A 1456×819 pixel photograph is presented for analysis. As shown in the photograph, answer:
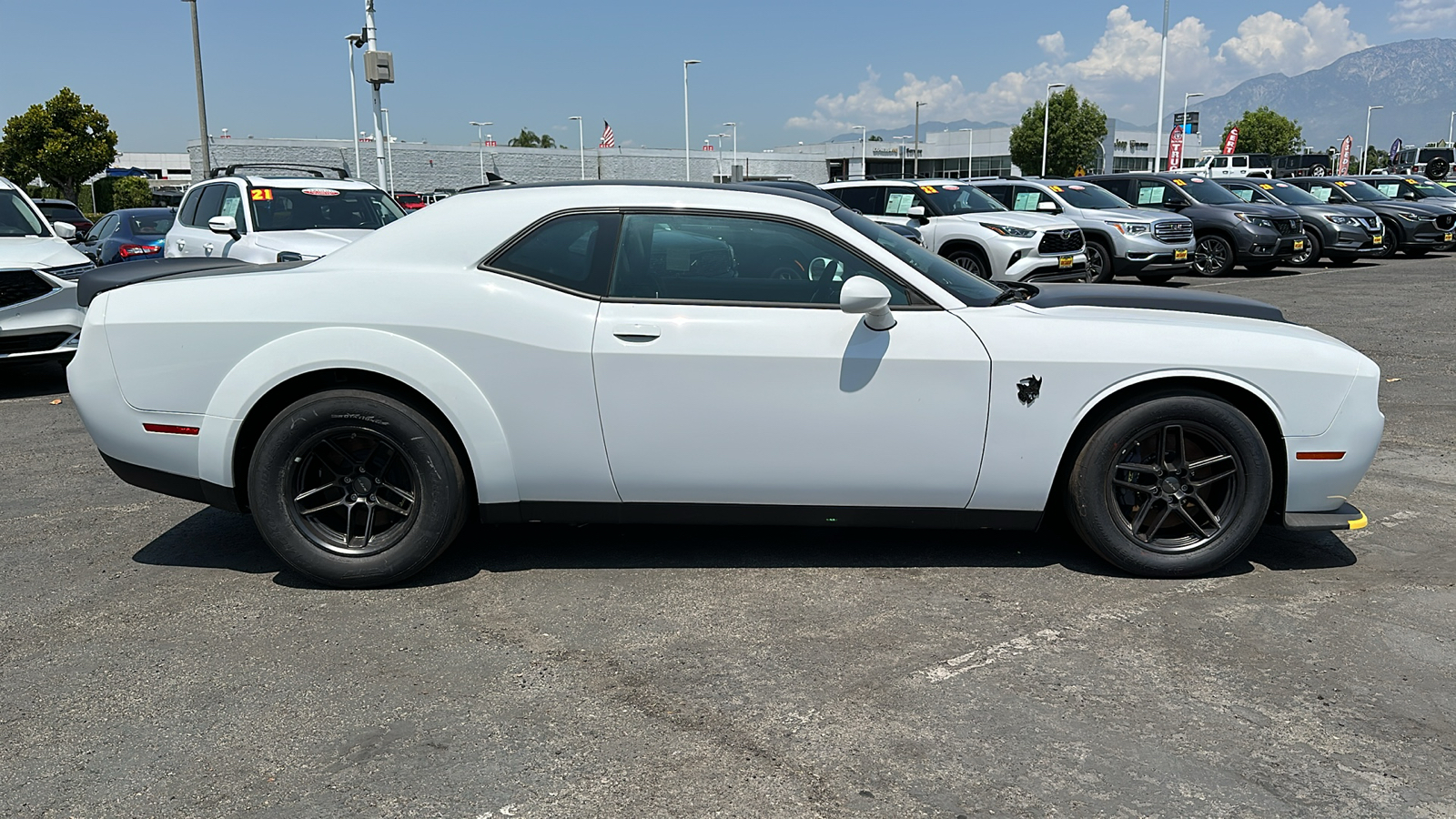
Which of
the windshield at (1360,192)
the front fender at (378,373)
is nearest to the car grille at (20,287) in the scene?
A: the front fender at (378,373)

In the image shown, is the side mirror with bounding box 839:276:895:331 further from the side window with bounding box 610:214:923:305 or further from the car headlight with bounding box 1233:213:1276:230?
the car headlight with bounding box 1233:213:1276:230

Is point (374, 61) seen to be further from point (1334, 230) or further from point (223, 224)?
point (1334, 230)

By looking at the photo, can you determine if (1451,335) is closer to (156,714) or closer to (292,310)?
(292,310)

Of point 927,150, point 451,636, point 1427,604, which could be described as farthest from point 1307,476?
point 927,150

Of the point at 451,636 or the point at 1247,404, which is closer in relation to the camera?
the point at 451,636

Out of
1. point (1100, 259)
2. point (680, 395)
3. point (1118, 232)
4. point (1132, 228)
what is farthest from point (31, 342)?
point (1132, 228)

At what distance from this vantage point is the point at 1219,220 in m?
18.2

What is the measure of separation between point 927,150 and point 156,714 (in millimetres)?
104374

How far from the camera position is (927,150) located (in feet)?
335

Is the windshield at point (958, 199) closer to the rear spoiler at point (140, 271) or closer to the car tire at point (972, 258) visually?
the car tire at point (972, 258)

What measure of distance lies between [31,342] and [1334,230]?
20.7 metres

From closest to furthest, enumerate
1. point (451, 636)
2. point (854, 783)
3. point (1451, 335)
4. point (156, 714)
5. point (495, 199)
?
point (854, 783)
point (156, 714)
point (451, 636)
point (495, 199)
point (1451, 335)

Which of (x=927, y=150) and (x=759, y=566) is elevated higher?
(x=927, y=150)

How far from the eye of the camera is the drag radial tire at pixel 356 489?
409 cm
